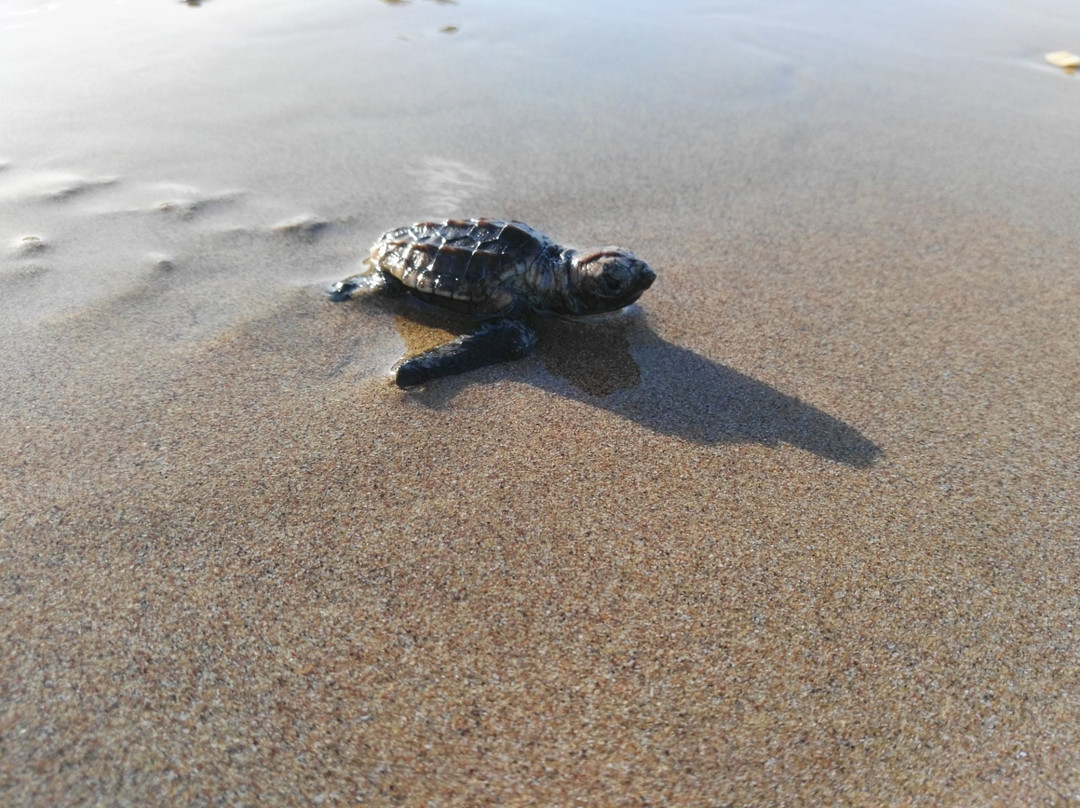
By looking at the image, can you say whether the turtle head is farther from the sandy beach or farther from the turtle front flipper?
the turtle front flipper

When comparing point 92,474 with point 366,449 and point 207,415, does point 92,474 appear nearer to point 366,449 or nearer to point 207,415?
point 207,415

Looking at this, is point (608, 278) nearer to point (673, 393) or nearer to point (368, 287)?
point (673, 393)

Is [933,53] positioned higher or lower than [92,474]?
higher

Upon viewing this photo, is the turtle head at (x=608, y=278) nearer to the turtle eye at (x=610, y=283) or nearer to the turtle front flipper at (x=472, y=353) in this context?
the turtle eye at (x=610, y=283)

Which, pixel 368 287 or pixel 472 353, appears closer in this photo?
pixel 472 353

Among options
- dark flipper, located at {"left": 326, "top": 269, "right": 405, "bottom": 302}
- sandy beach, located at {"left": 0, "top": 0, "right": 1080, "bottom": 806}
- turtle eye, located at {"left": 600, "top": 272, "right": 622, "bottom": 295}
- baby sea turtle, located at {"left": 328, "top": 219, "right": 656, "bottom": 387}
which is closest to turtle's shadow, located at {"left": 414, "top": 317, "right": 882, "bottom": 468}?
sandy beach, located at {"left": 0, "top": 0, "right": 1080, "bottom": 806}

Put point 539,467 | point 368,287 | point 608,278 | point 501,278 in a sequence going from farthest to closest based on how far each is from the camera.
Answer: point 368,287, point 501,278, point 608,278, point 539,467

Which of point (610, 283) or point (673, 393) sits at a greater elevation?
point (610, 283)

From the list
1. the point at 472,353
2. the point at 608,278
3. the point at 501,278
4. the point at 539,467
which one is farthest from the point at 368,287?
the point at 539,467

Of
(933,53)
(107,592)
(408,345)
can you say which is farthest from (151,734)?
(933,53)
